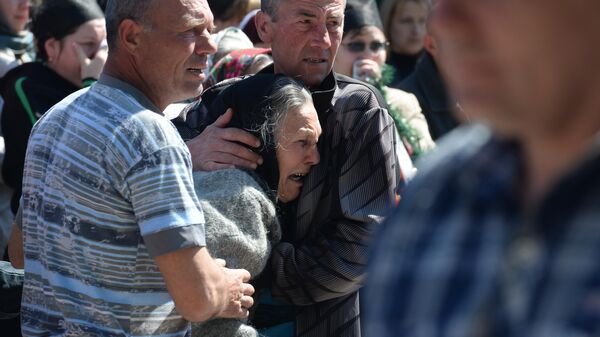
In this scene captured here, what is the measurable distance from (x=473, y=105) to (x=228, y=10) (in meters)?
4.27

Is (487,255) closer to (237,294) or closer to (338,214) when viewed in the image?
(237,294)

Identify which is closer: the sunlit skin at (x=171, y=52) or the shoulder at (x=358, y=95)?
the sunlit skin at (x=171, y=52)

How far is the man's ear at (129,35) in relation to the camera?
2.61 metres

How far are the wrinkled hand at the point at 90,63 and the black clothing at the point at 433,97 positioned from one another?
182cm

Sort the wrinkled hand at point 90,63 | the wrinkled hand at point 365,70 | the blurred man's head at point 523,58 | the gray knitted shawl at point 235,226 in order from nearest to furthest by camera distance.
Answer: the blurred man's head at point 523,58
the gray knitted shawl at point 235,226
the wrinkled hand at point 90,63
the wrinkled hand at point 365,70

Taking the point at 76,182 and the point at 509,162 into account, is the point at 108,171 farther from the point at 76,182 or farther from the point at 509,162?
the point at 509,162

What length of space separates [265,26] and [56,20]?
1496 millimetres

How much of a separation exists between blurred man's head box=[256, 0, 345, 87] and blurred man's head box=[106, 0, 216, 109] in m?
0.64

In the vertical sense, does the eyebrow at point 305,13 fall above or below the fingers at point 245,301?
above

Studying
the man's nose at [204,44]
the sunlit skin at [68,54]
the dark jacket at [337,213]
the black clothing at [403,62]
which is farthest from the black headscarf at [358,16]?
the man's nose at [204,44]

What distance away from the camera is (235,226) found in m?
2.75

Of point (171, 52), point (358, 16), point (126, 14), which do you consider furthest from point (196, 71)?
point (358, 16)

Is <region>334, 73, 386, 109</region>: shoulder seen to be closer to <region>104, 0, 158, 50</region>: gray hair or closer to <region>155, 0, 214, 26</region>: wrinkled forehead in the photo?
<region>155, 0, 214, 26</region>: wrinkled forehead

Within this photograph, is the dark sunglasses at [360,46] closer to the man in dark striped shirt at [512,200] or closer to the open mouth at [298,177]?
the open mouth at [298,177]
